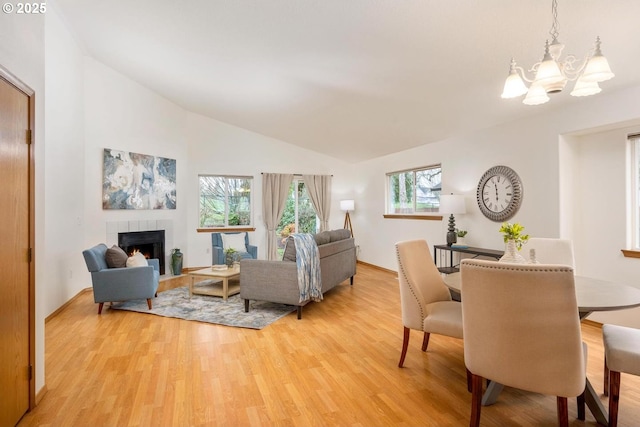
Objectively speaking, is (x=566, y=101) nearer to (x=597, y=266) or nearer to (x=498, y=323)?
(x=597, y=266)

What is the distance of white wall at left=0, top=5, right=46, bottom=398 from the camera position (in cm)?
195

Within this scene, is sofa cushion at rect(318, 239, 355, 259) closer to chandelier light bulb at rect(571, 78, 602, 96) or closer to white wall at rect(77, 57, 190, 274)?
chandelier light bulb at rect(571, 78, 602, 96)

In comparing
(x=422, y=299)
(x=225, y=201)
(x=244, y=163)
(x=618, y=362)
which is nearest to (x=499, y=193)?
(x=422, y=299)

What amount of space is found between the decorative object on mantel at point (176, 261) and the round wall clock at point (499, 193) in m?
5.05

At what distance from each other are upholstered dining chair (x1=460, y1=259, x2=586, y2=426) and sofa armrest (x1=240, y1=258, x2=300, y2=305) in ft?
7.72

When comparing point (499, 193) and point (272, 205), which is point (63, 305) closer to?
point (272, 205)

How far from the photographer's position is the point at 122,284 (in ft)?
13.2

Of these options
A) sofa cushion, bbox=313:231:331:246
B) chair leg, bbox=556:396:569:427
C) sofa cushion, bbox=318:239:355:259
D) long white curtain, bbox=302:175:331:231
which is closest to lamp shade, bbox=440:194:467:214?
sofa cushion, bbox=318:239:355:259

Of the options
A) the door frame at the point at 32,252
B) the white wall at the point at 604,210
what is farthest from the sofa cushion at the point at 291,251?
the white wall at the point at 604,210

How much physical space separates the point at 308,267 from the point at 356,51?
2334mm

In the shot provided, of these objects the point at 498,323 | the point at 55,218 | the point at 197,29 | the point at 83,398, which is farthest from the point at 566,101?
the point at 55,218

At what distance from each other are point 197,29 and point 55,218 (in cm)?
278

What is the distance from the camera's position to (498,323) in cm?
167

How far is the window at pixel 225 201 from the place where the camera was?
277 inches
